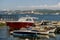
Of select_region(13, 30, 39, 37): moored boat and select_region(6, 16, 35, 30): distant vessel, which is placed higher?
select_region(6, 16, 35, 30): distant vessel

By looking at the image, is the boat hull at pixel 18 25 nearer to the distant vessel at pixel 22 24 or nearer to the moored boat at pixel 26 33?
the distant vessel at pixel 22 24

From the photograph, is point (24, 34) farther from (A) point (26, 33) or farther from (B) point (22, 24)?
(B) point (22, 24)

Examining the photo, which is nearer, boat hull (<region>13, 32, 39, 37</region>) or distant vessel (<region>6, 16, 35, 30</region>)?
boat hull (<region>13, 32, 39, 37</region>)

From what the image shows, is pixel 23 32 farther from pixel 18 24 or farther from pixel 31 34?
pixel 18 24

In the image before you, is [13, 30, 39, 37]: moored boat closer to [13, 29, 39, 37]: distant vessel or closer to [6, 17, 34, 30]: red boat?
[13, 29, 39, 37]: distant vessel

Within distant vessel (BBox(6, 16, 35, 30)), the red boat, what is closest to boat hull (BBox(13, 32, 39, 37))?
the red boat

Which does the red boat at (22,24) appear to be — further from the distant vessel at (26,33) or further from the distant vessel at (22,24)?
the distant vessel at (26,33)

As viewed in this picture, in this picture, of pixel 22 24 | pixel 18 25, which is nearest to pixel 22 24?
pixel 22 24

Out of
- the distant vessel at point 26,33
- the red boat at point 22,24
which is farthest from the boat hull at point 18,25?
the distant vessel at point 26,33

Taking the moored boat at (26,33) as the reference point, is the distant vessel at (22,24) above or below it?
above

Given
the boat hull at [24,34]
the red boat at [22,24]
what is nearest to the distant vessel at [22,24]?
the red boat at [22,24]

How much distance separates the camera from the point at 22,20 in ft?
124

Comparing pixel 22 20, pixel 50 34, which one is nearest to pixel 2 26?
pixel 22 20

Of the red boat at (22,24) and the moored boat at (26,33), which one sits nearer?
the moored boat at (26,33)
